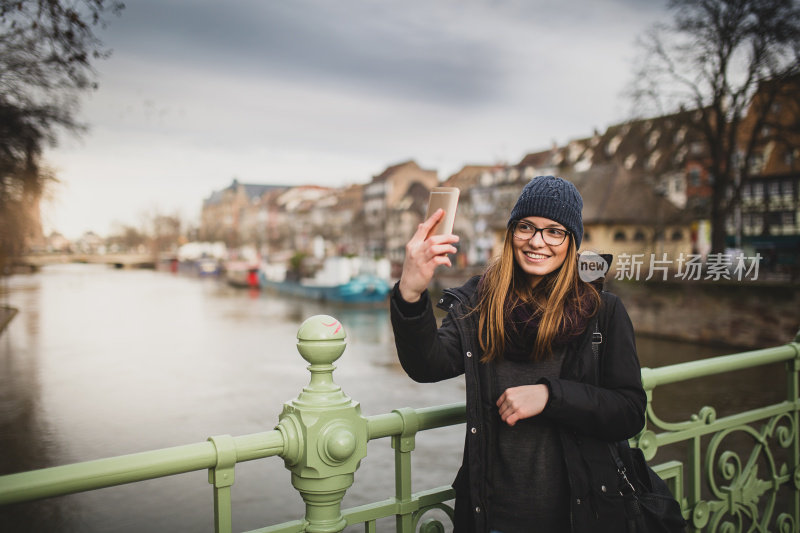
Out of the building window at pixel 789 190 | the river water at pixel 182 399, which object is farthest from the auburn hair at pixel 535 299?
the building window at pixel 789 190

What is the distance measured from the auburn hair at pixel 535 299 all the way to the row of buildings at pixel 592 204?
0.96 metres

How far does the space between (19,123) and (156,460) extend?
5.28m

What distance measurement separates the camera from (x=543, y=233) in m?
1.74

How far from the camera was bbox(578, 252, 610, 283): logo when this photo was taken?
177 cm

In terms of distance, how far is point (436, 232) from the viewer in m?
1.47

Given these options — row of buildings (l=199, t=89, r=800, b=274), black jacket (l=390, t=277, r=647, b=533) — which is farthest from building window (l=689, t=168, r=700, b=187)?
black jacket (l=390, t=277, r=647, b=533)

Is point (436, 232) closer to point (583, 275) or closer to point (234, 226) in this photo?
point (583, 275)

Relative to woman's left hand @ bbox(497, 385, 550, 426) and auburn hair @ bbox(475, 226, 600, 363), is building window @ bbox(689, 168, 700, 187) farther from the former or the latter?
woman's left hand @ bbox(497, 385, 550, 426)

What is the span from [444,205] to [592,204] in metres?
33.5

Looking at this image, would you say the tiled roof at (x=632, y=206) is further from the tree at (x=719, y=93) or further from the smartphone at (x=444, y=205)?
the smartphone at (x=444, y=205)

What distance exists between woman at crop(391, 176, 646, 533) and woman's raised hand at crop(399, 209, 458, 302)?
0.4 inches

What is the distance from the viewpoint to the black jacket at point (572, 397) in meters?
1.59

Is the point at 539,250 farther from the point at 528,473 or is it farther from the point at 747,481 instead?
the point at 747,481

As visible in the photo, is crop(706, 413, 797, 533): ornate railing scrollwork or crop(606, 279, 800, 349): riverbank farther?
crop(606, 279, 800, 349): riverbank
